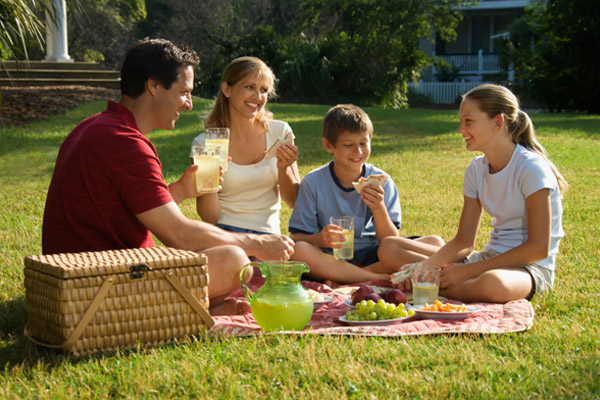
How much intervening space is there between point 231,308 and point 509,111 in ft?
7.07

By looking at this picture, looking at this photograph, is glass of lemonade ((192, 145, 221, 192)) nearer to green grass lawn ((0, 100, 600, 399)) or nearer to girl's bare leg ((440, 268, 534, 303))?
green grass lawn ((0, 100, 600, 399))

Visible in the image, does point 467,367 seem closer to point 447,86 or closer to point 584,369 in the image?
point 584,369

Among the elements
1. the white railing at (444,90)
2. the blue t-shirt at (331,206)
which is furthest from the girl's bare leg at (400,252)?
the white railing at (444,90)

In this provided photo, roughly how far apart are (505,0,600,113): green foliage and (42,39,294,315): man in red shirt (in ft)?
63.9

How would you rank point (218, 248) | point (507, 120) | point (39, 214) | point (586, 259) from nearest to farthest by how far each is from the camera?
point (218, 248) → point (507, 120) → point (586, 259) → point (39, 214)

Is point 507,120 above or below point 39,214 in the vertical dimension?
above

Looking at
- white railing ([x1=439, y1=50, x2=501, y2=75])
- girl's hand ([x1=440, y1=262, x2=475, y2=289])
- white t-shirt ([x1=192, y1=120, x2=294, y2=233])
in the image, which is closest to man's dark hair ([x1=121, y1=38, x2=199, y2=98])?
white t-shirt ([x1=192, y1=120, x2=294, y2=233])

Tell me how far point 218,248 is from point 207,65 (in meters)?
27.7

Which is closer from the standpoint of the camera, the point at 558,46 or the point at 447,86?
the point at 558,46

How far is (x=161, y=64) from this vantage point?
407cm

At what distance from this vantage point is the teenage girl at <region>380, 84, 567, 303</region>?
4.47 meters

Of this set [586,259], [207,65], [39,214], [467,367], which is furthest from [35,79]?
[467,367]

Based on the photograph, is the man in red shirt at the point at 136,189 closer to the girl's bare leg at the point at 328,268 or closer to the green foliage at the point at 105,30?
the girl's bare leg at the point at 328,268

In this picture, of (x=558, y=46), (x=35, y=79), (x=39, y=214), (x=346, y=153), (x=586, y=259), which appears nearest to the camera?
(x=346, y=153)
